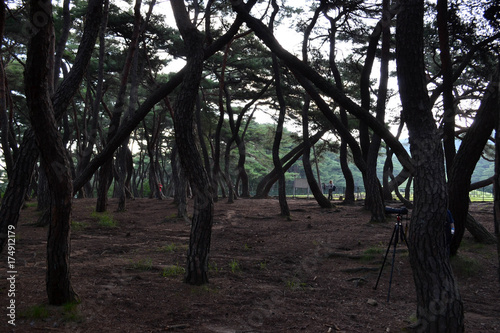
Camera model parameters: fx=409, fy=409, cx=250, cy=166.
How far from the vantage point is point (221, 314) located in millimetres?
4301

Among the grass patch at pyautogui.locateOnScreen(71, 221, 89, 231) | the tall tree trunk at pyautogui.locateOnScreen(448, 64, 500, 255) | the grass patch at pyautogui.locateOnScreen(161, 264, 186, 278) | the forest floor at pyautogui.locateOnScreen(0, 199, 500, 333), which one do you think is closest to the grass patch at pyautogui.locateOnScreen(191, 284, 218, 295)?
the forest floor at pyautogui.locateOnScreen(0, 199, 500, 333)

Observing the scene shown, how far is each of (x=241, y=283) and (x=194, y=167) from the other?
1712mm

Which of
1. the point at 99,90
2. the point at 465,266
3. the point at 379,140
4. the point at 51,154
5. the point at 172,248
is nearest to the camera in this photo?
the point at 51,154

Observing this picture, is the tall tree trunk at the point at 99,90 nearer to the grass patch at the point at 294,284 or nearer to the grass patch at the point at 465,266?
the grass patch at the point at 294,284

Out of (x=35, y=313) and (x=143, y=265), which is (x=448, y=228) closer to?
(x=143, y=265)

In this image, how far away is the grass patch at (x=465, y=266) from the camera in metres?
6.06

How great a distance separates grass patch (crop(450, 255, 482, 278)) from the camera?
6.06 metres

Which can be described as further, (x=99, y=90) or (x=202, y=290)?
(x=99, y=90)

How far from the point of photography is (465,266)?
20.2 feet

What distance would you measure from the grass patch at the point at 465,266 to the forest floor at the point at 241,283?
0.06ft

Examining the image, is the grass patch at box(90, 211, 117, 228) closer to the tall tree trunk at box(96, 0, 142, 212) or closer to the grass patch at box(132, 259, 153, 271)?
the tall tree trunk at box(96, 0, 142, 212)

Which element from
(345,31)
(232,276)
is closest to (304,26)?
(345,31)

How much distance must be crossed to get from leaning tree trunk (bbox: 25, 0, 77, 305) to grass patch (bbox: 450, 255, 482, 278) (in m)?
5.30

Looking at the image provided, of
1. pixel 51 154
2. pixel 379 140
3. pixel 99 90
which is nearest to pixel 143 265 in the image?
pixel 51 154
